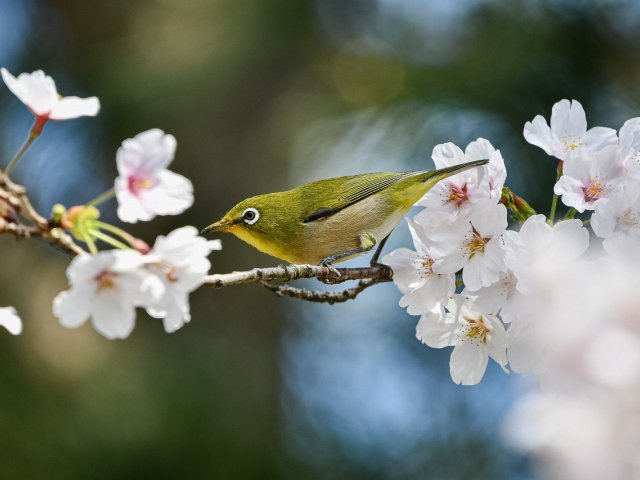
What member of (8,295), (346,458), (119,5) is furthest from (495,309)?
(119,5)

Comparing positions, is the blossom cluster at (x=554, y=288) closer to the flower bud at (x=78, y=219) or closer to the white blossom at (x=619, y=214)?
the white blossom at (x=619, y=214)

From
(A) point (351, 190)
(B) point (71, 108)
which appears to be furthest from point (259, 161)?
(B) point (71, 108)

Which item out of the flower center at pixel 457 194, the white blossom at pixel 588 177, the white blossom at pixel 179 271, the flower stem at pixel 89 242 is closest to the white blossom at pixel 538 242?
the white blossom at pixel 588 177

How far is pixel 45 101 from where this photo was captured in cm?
99

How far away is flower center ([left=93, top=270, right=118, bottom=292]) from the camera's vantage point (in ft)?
2.92

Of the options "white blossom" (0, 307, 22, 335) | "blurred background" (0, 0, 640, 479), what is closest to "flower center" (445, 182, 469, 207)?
"white blossom" (0, 307, 22, 335)

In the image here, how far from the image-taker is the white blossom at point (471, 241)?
1.24 metres

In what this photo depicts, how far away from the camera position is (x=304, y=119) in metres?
4.00

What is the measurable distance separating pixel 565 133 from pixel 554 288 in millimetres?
672

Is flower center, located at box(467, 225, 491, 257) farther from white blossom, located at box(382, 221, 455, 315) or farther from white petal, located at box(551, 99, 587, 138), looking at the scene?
white petal, located at box(551, 99, 587, 138)

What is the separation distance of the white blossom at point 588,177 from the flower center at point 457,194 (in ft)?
0.52

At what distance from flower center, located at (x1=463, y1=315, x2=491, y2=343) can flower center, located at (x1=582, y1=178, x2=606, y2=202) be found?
27 cm

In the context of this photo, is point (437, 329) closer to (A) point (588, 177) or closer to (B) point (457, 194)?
(B) point (457, 194)

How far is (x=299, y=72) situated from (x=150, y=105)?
1229mm
